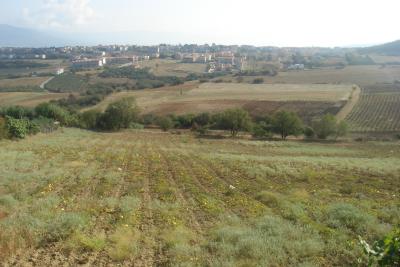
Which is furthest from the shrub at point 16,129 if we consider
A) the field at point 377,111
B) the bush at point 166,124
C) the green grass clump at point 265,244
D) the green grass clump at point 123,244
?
the field at point 377,111

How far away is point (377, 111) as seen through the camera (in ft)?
265

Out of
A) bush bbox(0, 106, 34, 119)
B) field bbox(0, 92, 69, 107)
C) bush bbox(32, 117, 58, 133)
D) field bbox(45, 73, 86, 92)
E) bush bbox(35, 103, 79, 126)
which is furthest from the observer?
field bbox(45, 73, 86, 92)

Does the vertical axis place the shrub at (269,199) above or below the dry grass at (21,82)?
above

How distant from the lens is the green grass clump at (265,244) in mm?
8914

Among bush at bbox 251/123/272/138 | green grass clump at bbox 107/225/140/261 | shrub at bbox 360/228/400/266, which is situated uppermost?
shrub at bbox 360/228/400/266

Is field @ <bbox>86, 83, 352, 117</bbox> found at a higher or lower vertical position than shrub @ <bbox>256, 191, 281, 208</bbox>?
lower

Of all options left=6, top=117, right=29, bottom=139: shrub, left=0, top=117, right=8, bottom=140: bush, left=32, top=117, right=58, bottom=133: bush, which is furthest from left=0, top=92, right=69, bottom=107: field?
left=0, top=117, right=8, bottom=140: bush

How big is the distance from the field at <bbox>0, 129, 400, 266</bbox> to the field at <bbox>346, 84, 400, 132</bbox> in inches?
1918

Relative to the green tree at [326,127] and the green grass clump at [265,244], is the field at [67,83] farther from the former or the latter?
the green grass clump at [265,244]

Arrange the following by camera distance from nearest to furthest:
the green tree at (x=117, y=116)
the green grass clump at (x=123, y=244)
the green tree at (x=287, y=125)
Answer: the green grass clump at (x=123, y=244)
the green tree at (x=287, y=125)
the green tree at (x=117, y=116)

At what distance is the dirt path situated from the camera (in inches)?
3095

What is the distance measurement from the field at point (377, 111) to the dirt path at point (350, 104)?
0.80 m

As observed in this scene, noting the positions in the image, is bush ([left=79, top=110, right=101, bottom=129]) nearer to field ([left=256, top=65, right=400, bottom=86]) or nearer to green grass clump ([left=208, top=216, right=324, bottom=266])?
green grass clump ([left=208, top=216, right=324, bottom=266])

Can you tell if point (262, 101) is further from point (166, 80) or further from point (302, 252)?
point (302, 252)
